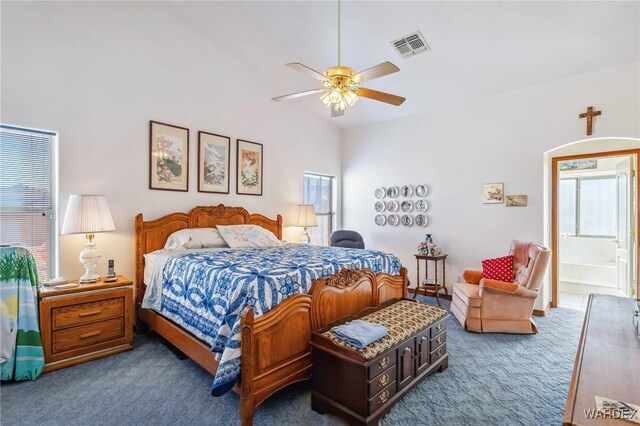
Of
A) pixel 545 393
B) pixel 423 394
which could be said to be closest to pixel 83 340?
pixel 423 394

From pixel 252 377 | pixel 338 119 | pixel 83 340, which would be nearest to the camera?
pixel 252 377

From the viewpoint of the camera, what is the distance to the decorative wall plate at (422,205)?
5090 mm

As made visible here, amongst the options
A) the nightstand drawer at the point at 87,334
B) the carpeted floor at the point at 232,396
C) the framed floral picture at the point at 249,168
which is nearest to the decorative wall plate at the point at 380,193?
the framed floral picture at the point at 249,168

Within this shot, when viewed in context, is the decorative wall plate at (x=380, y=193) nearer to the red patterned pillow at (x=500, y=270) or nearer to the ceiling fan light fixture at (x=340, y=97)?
the red patterned pillow at (x=500, y=270)

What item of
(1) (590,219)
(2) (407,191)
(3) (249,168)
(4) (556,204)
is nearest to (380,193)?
(2) (407,191)

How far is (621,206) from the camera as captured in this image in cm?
440

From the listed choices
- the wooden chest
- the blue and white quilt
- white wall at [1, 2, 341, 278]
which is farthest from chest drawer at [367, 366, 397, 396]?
white wall at [1, 2, 341, 278]

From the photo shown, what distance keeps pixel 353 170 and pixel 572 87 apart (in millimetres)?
3408

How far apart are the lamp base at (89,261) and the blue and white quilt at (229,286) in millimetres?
638

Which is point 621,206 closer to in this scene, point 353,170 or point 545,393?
point 545,393

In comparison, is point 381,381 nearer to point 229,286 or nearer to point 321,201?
point 229,286

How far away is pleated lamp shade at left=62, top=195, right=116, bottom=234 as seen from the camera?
2803 millimetres

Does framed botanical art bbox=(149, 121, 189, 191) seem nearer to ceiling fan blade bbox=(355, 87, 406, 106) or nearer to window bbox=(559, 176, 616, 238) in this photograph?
ceiling fan blade bbox=(355, 87, 406, 106)

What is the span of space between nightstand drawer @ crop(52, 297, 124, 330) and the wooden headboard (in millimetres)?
598
